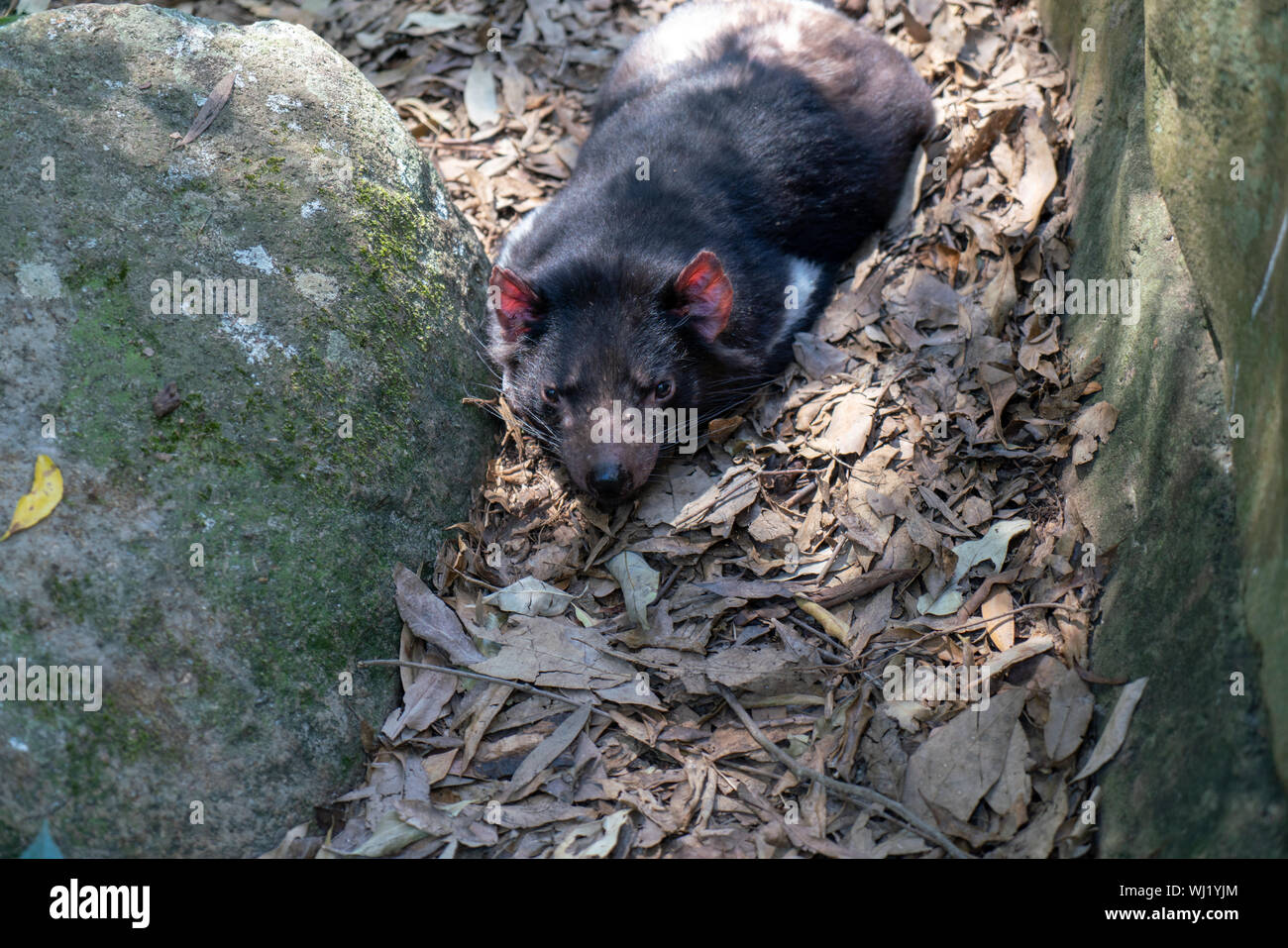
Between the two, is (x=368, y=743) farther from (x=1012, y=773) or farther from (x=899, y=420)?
(x=899, y=420)

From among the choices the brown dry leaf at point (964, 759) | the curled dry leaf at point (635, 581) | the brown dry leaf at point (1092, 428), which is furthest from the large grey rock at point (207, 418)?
the brown dry leaf at point (1092, 428)

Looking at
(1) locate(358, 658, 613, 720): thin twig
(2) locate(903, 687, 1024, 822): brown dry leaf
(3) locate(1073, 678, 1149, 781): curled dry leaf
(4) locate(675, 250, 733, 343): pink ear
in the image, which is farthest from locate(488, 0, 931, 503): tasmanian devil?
(3) locate(1073, 678, 1149, 781): curled dry leaf

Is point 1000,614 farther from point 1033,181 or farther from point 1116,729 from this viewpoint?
point 1033,181

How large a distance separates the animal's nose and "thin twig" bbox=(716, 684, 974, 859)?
41.7 inches

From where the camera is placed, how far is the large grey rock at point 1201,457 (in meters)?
2.50

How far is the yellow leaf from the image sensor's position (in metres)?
3.08

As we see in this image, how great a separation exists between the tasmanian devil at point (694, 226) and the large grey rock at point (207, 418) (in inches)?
16.4

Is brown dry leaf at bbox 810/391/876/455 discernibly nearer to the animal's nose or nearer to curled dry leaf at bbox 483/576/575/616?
the animal's nose

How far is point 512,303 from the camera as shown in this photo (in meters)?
4.42

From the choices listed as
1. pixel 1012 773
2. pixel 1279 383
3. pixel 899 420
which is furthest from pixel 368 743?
pixel 1279 383

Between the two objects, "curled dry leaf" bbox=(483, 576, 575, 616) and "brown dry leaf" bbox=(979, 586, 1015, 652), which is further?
"curled dry leaf" bbox=(483, 576, 575, 616)

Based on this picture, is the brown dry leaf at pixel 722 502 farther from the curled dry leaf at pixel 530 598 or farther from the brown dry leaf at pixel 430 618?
the brown dry leaf at pixel 430 618

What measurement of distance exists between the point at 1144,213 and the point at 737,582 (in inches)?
73.2

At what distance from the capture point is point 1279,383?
8.41 feet
